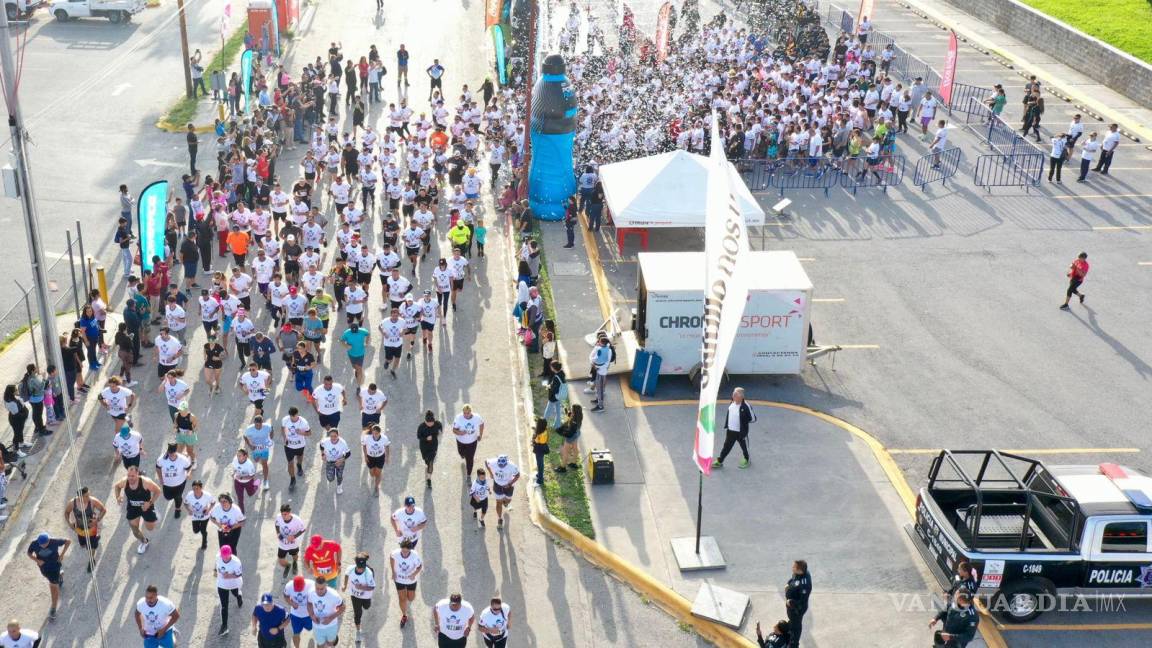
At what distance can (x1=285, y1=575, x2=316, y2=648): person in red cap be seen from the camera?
46.1ft

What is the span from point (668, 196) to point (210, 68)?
21.5m

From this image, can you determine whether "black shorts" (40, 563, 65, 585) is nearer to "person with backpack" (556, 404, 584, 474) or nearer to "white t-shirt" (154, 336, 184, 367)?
"white t-shirt" (154, 336, 184, 367)

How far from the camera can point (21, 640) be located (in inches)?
521

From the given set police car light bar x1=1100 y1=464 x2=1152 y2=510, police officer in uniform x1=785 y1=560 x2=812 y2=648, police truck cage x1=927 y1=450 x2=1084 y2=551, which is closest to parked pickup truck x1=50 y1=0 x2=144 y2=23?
police truck cage x1=927 y1=450 x2=1084 y2=551

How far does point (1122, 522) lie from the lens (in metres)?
15.0

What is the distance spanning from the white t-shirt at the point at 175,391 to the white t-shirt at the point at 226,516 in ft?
12.4

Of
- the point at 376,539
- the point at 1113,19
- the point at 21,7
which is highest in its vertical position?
the point at 1113,19

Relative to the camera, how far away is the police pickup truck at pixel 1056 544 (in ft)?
49.5

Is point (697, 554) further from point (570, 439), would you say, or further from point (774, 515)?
point (570, 439)

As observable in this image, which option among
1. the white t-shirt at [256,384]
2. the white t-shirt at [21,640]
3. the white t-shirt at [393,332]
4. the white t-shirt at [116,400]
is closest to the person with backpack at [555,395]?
the white t-shirt at [393,332]

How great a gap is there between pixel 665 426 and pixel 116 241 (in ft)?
43.8

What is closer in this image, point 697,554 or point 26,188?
point 697,554

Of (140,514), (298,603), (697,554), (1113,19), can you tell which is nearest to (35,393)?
(140,514)

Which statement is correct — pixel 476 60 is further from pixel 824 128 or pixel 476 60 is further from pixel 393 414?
pixel 393 414
